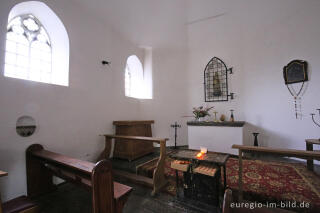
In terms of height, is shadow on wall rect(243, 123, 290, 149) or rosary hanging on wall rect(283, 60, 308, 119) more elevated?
rosary hanging on wall rect(283, 60, 308, 119)

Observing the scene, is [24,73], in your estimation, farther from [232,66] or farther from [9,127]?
[232,66]

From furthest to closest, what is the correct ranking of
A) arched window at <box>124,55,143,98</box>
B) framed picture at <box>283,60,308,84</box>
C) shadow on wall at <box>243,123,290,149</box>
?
arched window at <box>124,55,143,98</box>, shadow on wall at <box>243,123,290,149</box>, framed picture at <box>283,60,308,84</box>

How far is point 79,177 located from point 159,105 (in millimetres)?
3301

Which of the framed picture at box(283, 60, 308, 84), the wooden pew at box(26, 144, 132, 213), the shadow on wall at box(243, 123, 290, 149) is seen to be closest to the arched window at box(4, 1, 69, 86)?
the wooden pew at box(26, 144, 132, 213)

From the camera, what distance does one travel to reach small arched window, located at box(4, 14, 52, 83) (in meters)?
2.12

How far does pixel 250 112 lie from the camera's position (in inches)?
159

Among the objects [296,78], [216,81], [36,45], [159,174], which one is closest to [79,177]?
[159,174]

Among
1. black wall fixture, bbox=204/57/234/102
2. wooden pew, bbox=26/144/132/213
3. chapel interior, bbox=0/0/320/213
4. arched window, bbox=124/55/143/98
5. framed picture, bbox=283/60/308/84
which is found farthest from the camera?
arched window, bbox=124/55/143/98

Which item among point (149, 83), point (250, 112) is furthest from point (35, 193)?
point (250, 112)

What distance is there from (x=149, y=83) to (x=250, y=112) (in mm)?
3255

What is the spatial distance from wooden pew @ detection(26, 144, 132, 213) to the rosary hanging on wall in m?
4.23

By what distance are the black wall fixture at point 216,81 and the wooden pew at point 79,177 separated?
3963 mm

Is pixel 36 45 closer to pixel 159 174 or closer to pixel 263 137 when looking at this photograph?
pixel 159 174

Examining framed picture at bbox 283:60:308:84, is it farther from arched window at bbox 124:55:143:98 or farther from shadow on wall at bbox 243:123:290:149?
arched window at bbox 124:55:143:98
